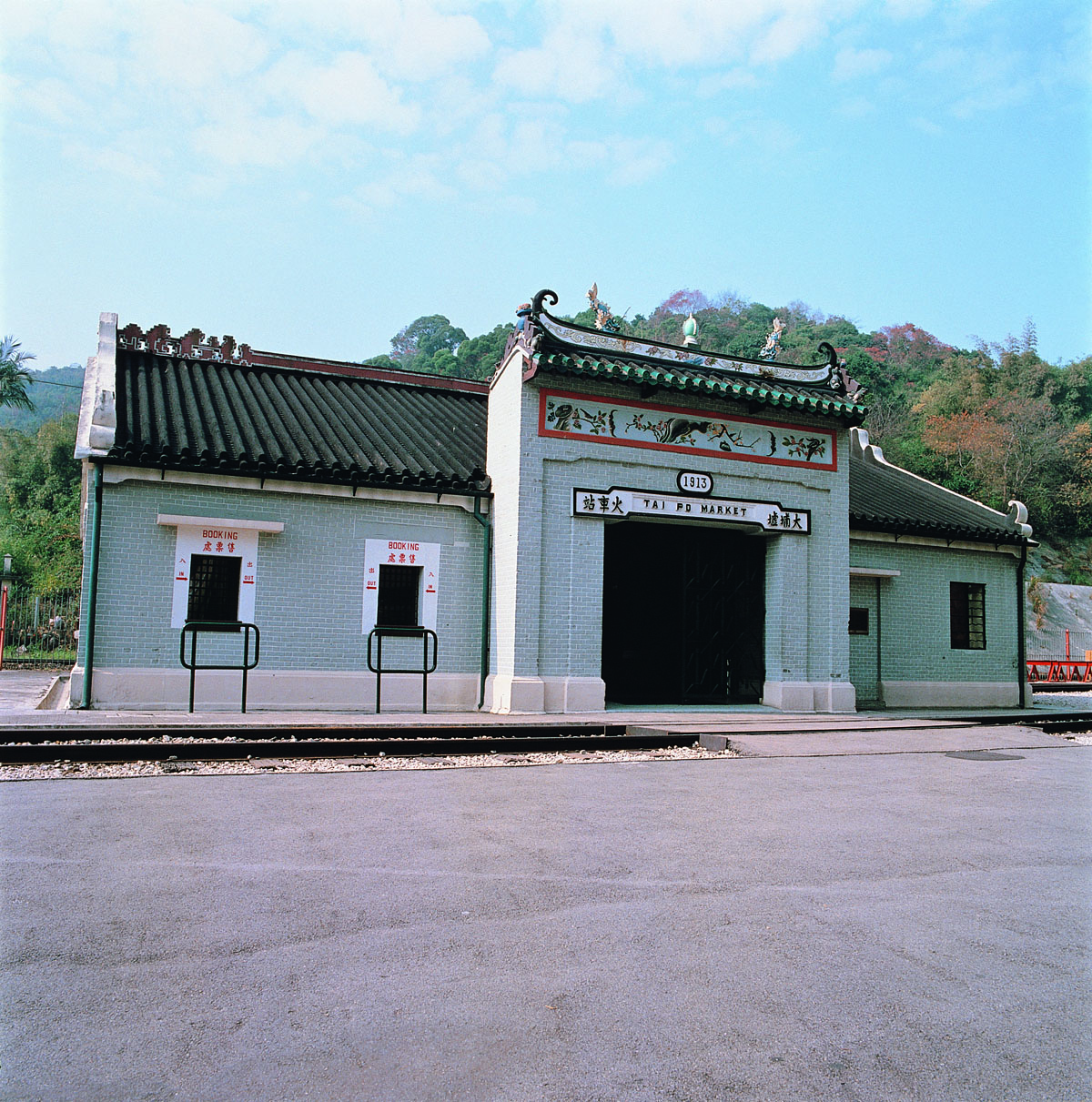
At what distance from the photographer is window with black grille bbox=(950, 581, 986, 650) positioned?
18797 mm

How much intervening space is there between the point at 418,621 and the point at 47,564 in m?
35.0

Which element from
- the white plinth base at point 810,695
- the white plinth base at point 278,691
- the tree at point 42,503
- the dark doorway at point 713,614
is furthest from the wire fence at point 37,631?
the white plinth base at point 810,695

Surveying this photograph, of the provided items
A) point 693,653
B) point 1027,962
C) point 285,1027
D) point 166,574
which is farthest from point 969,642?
point 285,1027

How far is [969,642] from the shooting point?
18938mm

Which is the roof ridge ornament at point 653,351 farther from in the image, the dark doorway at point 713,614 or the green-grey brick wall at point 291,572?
the green-grey brick wall at point 291,572

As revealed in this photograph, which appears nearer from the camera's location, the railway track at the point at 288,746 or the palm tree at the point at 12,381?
the railway track at the point at 288,746

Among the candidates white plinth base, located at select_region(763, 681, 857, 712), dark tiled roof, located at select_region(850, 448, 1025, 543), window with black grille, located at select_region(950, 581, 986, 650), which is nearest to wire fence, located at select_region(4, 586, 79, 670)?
white plinth base, located at select_region(763, 681, 857, 712)

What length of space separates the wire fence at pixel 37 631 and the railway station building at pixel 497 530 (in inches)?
432

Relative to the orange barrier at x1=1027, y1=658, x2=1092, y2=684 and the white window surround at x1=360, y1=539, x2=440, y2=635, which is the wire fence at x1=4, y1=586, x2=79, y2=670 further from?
the orange barrier at x1=1027, y1=658, x2=1092, y2=684

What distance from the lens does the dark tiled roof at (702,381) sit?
13.8 m

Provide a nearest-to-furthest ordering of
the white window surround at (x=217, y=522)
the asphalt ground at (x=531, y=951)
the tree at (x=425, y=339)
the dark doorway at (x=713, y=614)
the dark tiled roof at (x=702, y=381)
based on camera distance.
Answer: the asphalt ground at (x=531, y=951), the white window surround at (x=217, y=522), the dark tiled roof at (x=702, y=381), the dark doorway at (x=713, y=614), the tree at (x=425, y=339)

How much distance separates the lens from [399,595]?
14.4 m

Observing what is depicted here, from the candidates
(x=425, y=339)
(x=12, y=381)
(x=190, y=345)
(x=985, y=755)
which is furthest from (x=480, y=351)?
(x=985, y=755)

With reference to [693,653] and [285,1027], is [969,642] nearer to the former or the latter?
[693,653]
